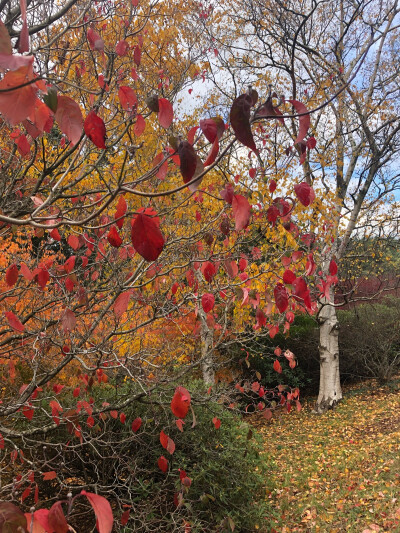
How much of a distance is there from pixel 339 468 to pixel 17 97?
20.5ft

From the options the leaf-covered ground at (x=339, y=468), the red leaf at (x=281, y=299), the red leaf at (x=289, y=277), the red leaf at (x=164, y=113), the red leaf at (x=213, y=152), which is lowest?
the leaf-covered ground at (x=339, y=468)

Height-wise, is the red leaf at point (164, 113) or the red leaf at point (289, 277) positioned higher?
the red leaf at point (164, 113)

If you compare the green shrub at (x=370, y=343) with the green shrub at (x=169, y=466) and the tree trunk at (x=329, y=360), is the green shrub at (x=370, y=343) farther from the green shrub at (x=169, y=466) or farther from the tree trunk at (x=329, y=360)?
the green shrub at (x=169, y=466)

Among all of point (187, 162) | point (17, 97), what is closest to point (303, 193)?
point (187, 162)

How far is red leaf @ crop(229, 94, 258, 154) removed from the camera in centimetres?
78

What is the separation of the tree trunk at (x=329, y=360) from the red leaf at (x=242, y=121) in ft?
27.9

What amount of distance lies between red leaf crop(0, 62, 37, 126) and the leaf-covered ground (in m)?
4.22

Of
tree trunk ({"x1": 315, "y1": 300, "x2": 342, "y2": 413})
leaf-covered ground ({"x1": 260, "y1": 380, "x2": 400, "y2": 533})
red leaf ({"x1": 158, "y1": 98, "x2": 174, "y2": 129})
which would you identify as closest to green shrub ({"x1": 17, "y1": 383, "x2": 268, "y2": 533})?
leaf-covered ground ({"x1": 260, "y1": 380, "x2": 400, "y2": 533})

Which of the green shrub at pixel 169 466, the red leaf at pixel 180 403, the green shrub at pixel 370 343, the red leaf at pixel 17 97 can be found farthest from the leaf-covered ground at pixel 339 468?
the red leaf at pixel 17 97

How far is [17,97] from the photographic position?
0.68m

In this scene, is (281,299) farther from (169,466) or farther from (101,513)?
(169,466)

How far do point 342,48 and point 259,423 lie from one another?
847cm

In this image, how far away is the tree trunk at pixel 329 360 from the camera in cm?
879

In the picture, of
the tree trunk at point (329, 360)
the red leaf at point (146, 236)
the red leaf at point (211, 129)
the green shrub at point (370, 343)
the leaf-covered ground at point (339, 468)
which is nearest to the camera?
the red leaf at point (146, 236)
